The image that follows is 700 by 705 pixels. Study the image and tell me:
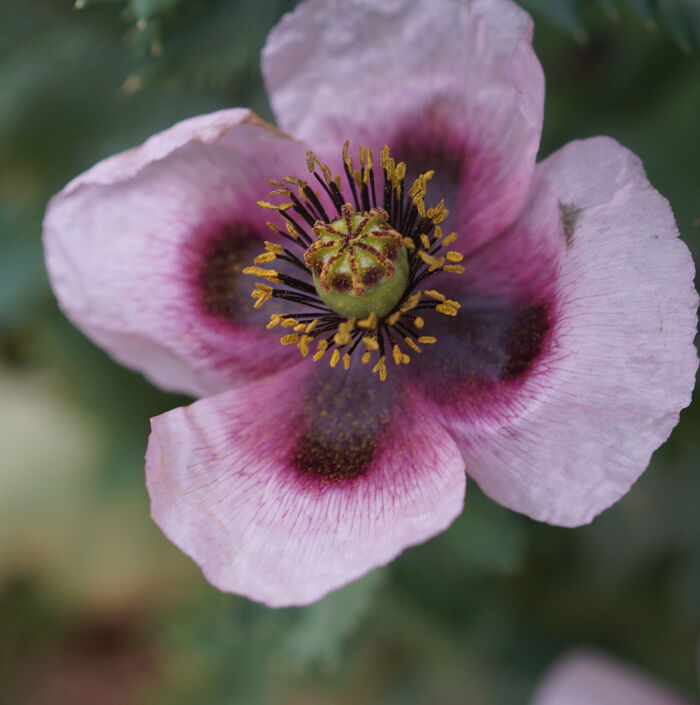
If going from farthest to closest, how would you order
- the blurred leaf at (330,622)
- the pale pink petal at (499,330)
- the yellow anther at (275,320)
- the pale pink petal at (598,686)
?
the pale pink petal at (598,686) < the blurred leaf at (330,622) < the yellow anther at (275,320) < the pale pink petal at (499,330)

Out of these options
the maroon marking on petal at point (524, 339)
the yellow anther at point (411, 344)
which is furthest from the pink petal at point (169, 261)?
the maroon marking on petal at point (524, 339)

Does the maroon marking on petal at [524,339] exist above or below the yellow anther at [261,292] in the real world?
below

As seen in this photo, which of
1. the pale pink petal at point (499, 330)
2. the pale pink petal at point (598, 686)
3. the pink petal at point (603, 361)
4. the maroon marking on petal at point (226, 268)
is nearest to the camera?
the pink petal at point (603, 361)

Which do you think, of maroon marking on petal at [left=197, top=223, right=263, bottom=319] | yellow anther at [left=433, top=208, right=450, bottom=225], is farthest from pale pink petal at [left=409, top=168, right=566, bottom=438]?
maroon marking on petal at [left=197, top=223, right=263, bottom=319]

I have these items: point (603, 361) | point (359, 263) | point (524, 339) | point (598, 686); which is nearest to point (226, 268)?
point (359, 263)

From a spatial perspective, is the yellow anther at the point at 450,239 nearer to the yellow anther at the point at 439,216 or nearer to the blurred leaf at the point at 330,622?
the yellow anther at the point at 439,216


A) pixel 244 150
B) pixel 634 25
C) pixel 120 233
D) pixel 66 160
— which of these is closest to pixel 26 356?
pixel 66 160

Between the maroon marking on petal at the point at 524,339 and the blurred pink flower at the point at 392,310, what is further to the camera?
the maroon marking on petal at the point at 524,339

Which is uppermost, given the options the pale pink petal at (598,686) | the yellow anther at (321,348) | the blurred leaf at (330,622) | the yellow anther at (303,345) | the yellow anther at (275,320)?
the yellow anther at (275,320)
